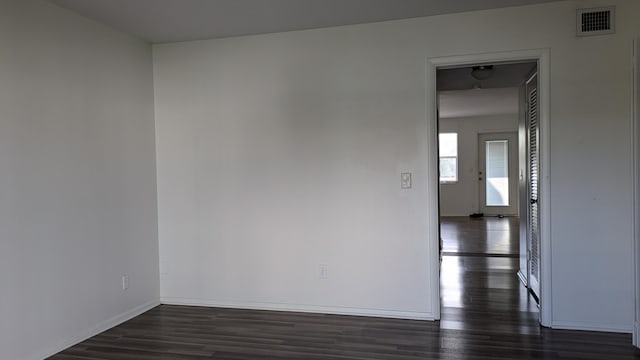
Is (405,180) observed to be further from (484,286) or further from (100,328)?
(100,328)

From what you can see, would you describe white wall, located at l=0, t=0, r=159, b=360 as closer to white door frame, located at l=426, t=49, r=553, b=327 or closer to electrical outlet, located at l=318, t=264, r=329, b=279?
electrical outlet, located at l=318, t=264, r=329, b=279

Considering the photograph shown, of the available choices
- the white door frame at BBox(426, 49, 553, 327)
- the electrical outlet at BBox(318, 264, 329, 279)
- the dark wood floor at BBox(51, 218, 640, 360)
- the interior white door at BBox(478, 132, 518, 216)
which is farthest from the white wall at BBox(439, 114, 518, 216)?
the electrical outlet at BBox(318, 264, 329, 279)

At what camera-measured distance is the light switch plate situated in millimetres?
3428

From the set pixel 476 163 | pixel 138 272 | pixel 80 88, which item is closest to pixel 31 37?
pixel 80 88

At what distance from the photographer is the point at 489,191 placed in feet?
34.0

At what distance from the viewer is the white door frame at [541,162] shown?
3178mm

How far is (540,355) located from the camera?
273cm

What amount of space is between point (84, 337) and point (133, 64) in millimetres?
2249

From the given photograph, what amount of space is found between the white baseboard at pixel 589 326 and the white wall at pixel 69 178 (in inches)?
135

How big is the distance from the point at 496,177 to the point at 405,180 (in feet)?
25.5

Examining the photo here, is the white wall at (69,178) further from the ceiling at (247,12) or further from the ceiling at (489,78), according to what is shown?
the ceiling at (489,78)

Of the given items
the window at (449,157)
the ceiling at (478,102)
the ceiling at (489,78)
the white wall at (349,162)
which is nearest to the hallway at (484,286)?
the white wall at (349,162)

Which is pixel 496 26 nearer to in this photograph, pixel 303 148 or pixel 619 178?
pixel 619 178

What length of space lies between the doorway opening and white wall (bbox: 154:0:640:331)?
0.73ft
